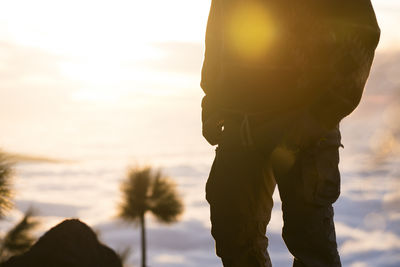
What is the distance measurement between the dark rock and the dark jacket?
3450mm

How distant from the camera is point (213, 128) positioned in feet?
17.4

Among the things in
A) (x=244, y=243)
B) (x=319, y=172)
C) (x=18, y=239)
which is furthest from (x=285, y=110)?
(x=18, y=239)

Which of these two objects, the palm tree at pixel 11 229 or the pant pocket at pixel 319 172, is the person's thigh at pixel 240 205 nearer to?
the pant pocket at pixel 319 172

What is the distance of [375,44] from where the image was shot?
4863mm

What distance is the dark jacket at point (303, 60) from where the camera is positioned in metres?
4.72

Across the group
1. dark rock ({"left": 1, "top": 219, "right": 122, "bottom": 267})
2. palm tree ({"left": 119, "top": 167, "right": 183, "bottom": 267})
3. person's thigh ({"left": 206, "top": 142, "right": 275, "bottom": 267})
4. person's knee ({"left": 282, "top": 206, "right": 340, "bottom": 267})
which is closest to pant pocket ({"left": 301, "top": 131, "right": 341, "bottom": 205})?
person's knee ({"left": 282, "top": 206, "right": 340, "bottom": 267})

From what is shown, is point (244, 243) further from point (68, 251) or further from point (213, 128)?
point (68, 251)

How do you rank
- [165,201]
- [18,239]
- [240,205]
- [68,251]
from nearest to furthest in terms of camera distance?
[240,205] → [68,251] → [18,239] → [165,201]

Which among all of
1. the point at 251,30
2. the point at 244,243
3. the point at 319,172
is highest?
the point at 251,30

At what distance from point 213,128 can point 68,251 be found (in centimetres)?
319

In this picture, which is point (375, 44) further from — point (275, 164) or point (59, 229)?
point (59, 229)

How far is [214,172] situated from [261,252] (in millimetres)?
725

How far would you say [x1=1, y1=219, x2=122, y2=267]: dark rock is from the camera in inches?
298

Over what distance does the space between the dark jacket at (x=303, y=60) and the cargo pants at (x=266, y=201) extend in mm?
272
